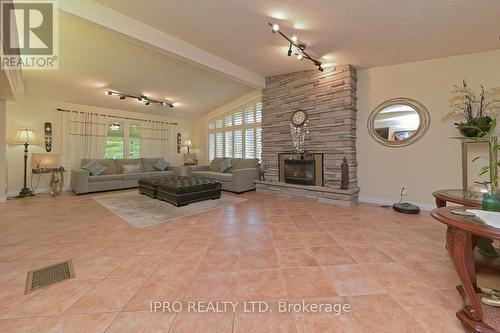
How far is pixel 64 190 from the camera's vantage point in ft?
18.4

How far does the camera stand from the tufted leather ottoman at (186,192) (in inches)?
153

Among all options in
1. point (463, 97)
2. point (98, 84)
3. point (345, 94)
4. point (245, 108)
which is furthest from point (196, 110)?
point (463, 97)

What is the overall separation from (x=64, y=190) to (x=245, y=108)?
569 cm

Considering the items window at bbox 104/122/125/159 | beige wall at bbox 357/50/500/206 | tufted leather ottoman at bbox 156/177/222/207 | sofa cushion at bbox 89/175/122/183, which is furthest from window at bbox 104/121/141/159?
beige wall at bbox 357/50/500/206

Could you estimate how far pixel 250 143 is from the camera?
641cm

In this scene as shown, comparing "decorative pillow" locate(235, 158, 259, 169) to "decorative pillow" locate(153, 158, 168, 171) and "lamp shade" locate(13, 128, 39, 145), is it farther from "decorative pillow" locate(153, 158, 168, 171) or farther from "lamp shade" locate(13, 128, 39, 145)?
"lamp shade" locate(13, 128, 39, 145)

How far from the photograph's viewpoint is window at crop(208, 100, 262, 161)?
20.4 ft

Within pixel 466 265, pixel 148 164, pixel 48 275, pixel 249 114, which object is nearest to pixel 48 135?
pixel 148 164

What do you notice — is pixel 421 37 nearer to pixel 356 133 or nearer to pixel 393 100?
pixel 393 100

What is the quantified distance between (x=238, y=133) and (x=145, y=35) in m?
4.16

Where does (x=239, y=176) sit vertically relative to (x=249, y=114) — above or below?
below

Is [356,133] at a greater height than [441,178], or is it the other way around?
[356,133]

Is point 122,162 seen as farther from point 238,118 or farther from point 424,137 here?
point 424,137

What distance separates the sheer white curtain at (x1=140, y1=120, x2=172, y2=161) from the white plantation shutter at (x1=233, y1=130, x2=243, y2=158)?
2.75 m
